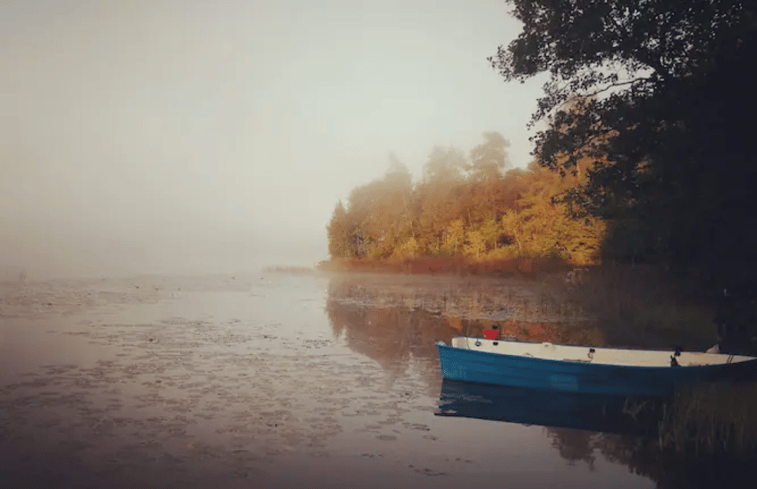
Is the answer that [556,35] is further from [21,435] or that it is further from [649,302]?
[649,302]

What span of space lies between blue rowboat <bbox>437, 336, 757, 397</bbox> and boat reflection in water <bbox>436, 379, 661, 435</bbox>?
0.91 ft

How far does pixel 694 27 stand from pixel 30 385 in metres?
19.9

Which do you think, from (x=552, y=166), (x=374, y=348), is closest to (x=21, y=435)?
(x=374, y=348)

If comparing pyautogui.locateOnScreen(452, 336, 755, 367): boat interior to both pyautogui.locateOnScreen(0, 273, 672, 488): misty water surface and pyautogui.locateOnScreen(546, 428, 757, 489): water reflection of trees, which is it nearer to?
pyautogui.locateOnScreen(0, 273, 672, 488): misty water surface

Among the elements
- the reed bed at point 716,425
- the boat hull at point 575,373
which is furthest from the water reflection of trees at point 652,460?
the boat hull at point 575,373

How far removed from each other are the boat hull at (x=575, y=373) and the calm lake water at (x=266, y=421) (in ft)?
2.27

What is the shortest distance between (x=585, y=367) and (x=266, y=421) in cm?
843

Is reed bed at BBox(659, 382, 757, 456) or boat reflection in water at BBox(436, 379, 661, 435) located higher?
reed bed at BBox(659, 382, 757, 456)

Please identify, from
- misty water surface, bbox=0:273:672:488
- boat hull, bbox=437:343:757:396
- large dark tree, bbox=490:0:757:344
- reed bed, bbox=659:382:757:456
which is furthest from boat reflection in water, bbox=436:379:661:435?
large dark tree, bbox=490:0:757:344

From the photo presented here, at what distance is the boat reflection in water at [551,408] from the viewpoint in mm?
13641

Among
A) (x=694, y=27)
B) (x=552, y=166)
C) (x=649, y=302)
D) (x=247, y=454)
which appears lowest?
(x=247, y=454)

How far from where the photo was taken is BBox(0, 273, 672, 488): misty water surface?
10250 mm

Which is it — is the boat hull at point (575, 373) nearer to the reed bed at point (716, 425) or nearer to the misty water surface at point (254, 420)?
the misty water surface at point (254, 420)

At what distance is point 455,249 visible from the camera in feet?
233
